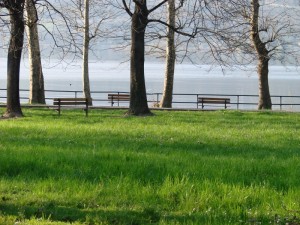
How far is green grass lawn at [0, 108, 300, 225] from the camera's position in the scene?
7.13m

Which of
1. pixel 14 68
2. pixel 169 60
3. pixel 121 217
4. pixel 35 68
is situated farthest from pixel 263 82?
pixel 121 217

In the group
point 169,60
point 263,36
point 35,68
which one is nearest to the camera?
point 35,68

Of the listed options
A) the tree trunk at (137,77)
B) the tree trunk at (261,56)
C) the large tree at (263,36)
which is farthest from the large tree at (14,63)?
the tree trunk at (261,56)

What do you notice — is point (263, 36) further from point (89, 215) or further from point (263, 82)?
point (89, 215)

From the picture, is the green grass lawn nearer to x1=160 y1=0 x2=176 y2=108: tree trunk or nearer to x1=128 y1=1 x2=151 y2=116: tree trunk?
x1=128 y1=1 x2=151 y2=116: tree trunk

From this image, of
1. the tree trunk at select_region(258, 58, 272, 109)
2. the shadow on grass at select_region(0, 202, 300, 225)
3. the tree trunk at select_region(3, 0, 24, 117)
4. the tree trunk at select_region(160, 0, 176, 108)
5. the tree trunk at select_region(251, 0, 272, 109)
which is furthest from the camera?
the tree trunk at select_region(258, 58, 272, 109)

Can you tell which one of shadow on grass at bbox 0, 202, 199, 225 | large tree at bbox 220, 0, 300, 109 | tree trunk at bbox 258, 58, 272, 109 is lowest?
shadow on grass at bbox 0, 202, 199, 225

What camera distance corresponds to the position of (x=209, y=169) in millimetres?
9867

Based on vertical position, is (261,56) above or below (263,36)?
below

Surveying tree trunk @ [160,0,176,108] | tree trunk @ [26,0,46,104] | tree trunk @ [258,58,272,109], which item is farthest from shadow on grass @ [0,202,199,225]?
tree trunk @ [258,58,272,109]

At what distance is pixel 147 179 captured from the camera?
903 centimetres

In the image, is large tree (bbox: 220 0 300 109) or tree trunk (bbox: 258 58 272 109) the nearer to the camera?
large tree (bbox: 220 0 300 109)

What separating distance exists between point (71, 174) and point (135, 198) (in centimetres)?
176

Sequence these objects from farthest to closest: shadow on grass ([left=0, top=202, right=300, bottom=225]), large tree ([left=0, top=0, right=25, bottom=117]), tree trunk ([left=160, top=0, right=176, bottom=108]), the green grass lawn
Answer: tree trunk ([left=160, top=0, right=176, bottom=108]), large tree ([left=0, top=0, right=25, bottom=117]), the green grass lawn, shadow on grass ([left=0, top=202, right=300, bottom=225])
